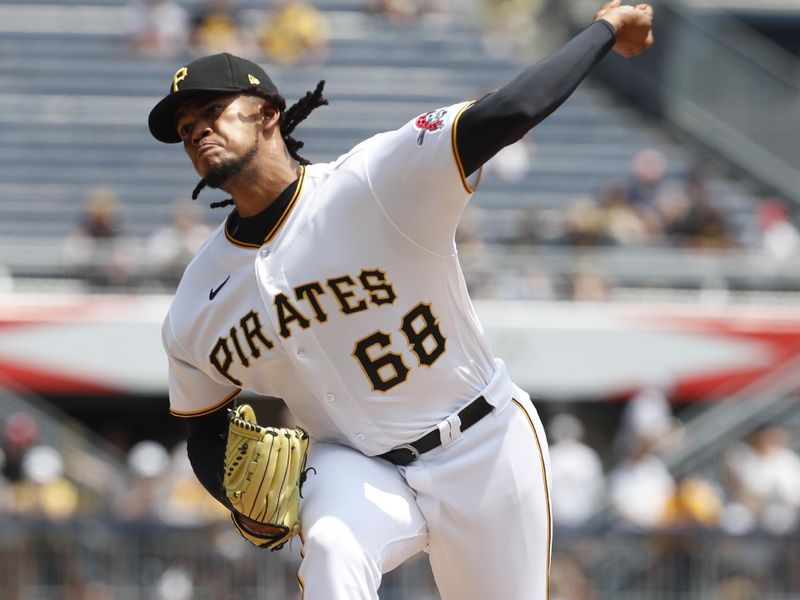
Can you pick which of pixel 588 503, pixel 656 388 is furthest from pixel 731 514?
pixel 656 388

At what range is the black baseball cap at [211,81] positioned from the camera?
432cm

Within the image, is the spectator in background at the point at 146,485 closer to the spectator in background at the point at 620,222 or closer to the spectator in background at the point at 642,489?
the spectator in background at the point at 642,489

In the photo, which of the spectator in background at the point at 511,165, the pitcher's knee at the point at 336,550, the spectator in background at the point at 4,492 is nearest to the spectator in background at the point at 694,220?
the spectator in background at the point at 511,165

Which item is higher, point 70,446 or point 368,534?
point 368,534

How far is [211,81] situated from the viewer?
14.2 ft

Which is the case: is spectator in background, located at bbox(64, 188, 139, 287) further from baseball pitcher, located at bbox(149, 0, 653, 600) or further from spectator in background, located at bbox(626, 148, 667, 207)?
baseball pitcher, located at bbox(149, 0, 653, 600)

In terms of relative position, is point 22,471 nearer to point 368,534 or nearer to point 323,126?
point 323,126

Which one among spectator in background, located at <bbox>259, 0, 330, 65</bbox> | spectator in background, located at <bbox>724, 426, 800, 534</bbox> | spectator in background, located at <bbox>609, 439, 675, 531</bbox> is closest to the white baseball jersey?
spectator in background, located at <bbox>609, 439, 675, 531</bbox>

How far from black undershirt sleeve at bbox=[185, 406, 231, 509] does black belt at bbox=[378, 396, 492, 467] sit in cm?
49

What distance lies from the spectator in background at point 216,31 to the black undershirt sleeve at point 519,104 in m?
→ 11.8

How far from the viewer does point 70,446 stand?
12.5 meters

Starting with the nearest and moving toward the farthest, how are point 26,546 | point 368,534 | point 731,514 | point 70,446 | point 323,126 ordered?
1. point 368,534
2. point 26,546
3. point 731,514
4. point 70,446
5. point 323,126

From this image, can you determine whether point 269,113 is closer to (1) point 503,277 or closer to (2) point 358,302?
(2) point 358,302

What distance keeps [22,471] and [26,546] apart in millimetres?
1279
